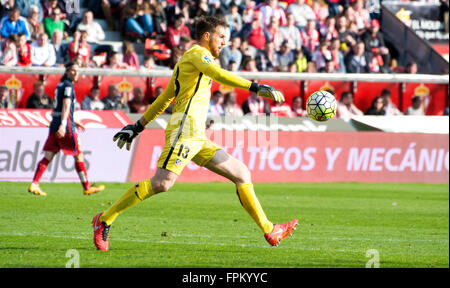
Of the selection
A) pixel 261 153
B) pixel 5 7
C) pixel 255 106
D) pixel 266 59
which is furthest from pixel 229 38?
pixel 5 7

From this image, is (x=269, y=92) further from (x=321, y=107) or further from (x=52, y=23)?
(x=52, y=23)

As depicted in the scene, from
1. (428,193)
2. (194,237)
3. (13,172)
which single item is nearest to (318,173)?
(428,193)

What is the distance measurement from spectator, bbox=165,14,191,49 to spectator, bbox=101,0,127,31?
144cm

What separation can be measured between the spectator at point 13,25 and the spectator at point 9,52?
355 millimetres

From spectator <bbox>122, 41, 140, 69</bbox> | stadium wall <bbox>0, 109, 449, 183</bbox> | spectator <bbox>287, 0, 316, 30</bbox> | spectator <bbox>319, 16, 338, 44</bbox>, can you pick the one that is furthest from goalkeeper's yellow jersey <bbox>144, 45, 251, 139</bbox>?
spectator <bbox>287, 0, 316, 30</bbox>

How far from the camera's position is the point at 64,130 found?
12.7 m

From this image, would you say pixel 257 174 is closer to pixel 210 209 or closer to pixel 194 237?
pixel 210 209

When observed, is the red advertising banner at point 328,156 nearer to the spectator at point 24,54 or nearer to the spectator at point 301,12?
the spectator at point 24,54

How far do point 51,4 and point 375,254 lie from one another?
12.3 m

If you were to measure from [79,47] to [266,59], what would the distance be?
4815mm

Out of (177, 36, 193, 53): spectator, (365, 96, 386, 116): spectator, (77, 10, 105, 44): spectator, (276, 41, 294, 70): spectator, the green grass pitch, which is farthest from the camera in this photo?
(276, 41, 294, 70): spectator

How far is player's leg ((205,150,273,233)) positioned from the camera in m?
7.63

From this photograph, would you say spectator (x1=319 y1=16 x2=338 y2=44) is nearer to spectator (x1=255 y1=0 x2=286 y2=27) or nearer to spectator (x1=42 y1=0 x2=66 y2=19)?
spectator (x1=255 y1=0 x2=286 y2=27)

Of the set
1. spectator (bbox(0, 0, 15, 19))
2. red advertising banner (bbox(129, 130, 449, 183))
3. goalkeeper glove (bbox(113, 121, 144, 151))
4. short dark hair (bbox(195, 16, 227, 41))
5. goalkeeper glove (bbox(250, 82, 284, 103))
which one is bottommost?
red advertising banner (bbox(129, 130, 449, 183))
